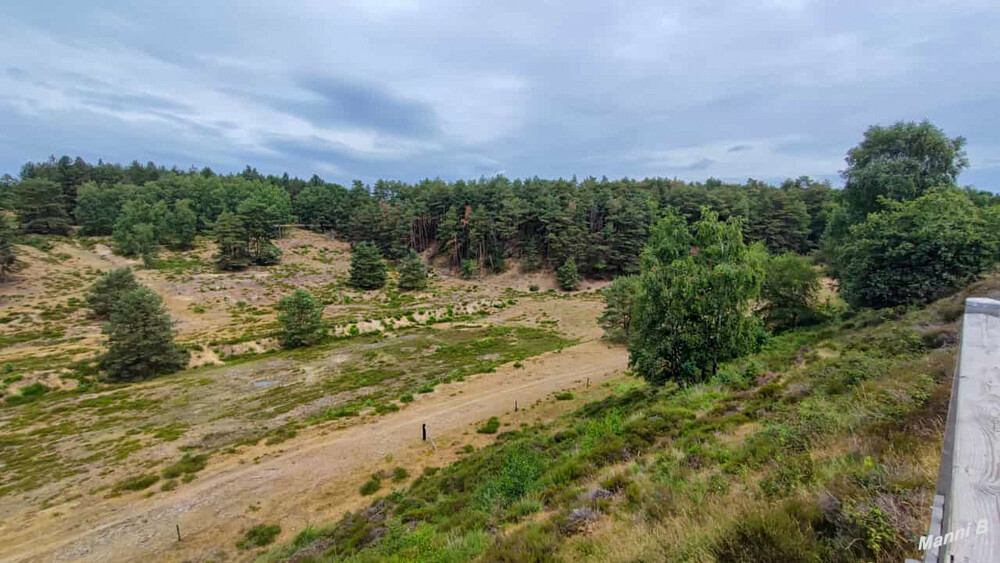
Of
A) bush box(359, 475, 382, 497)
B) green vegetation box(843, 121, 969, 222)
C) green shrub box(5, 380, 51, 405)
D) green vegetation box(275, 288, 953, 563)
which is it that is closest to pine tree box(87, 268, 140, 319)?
green shrub box(5, 380, 51, 405)

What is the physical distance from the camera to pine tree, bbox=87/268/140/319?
129 feet

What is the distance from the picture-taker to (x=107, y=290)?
39.8 metres

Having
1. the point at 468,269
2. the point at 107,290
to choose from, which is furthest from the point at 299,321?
the point at 468,269

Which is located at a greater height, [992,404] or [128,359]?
[992,404]

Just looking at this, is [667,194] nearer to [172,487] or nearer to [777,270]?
[777,270]

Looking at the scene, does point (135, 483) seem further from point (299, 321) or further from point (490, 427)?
point (299, 321)

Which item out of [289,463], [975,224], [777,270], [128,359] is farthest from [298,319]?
[975,224]

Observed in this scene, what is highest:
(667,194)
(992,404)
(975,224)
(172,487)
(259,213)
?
(667,194)

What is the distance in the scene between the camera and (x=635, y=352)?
1424 centimetres

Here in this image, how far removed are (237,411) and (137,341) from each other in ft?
47.4

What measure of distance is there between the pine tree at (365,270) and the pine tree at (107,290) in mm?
26482

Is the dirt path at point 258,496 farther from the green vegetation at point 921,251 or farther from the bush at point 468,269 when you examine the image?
the bush at point 468,269

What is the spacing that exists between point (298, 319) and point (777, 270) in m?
41.0

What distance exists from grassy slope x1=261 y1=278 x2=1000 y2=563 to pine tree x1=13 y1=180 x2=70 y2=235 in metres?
99.6
